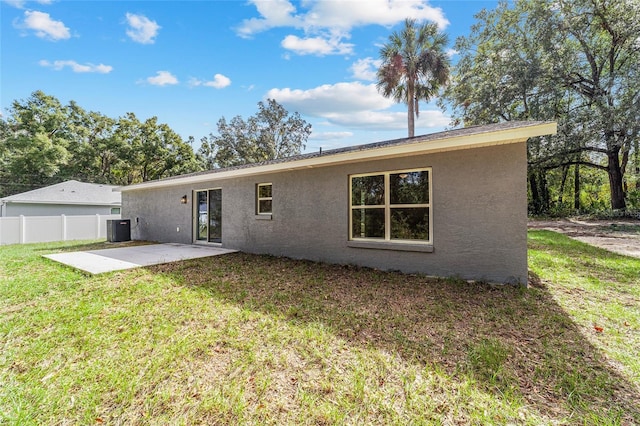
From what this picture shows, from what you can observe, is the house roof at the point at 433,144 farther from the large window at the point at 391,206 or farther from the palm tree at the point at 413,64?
the palm tree at the point at 413,64

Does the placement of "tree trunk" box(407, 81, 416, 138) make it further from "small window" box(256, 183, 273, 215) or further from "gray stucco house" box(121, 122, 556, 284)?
"small window" box(256, 183, 273, 215)

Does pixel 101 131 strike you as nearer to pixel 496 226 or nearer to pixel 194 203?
pixel 194 203

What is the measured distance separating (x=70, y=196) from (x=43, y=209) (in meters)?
1.39

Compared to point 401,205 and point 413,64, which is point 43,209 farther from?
point 413,64

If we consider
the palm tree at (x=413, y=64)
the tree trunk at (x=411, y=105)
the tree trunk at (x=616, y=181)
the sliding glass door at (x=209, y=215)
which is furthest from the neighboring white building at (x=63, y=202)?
the tree trunk at (x=616, y=181)

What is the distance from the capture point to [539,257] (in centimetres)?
708

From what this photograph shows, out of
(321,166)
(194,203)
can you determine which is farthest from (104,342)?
(194,203)

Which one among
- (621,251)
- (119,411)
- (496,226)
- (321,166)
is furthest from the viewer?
(621,251)

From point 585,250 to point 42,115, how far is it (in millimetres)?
35555

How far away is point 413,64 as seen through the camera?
53.8ft

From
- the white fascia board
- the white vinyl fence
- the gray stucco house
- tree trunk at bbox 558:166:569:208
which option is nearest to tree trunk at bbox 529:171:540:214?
tree trunk at bbox 558:166:569:208

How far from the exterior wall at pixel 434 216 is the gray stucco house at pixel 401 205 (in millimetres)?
16

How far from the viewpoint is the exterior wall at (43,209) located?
1575cm

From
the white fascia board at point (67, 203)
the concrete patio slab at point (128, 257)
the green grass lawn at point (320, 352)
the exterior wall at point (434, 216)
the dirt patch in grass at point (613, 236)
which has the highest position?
the white fascia board at point (67, 203)
